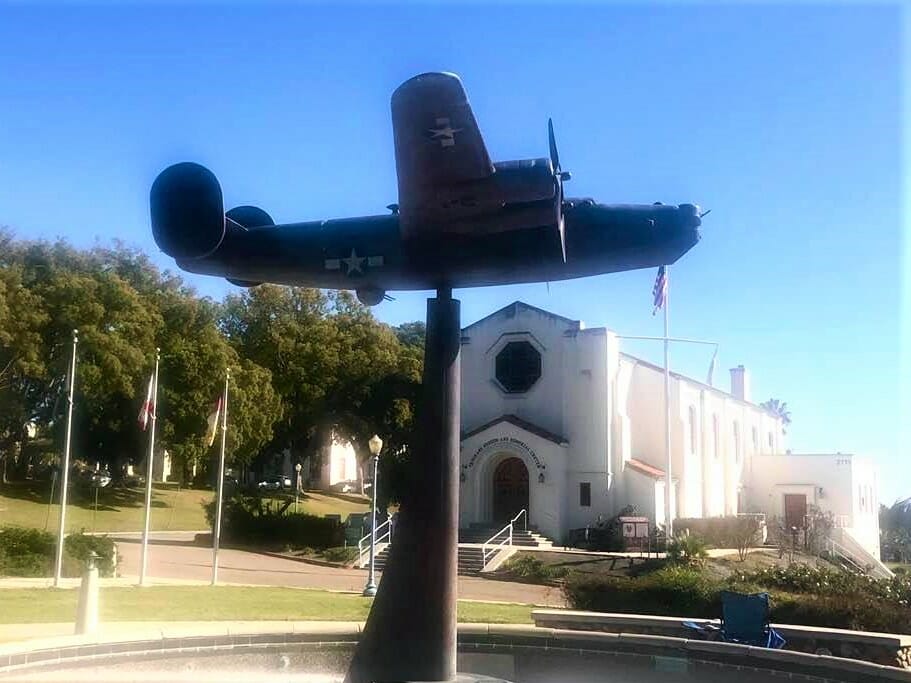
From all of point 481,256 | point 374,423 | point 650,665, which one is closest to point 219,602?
point 650,665

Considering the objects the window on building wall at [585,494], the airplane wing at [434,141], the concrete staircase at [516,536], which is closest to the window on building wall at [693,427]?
the window on building wall at [585,494]

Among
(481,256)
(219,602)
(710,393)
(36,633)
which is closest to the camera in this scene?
(481,256)

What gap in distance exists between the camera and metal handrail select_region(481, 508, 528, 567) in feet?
125

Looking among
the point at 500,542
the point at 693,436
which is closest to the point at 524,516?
the point at 500,542

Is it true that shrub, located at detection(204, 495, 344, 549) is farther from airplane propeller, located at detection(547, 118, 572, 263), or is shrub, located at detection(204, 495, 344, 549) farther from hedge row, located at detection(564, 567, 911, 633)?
airplane propeller, located at detection(547, 118, 572, 263)

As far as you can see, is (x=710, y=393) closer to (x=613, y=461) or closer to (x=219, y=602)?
(x=613, y=461)

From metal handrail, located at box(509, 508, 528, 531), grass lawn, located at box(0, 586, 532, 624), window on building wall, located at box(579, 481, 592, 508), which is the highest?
window on building wall, located at box(579, 481, 592, 508)

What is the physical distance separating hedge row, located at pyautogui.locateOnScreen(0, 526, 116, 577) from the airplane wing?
910 inches

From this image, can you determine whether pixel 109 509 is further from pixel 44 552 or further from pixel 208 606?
pixel 208 606

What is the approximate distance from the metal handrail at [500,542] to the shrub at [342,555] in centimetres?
568

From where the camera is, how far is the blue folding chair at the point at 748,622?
42.8 ft

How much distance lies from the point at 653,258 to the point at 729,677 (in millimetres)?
5826

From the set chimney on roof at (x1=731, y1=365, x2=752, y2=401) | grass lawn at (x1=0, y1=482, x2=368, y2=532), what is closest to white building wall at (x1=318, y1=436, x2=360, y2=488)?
grass lawn at (x1=0, y1=482, x2=368, y2=532)

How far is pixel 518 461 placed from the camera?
46.8 metres
